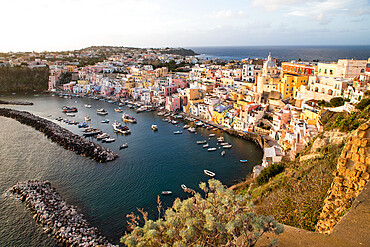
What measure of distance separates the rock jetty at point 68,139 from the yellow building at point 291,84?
14.4m

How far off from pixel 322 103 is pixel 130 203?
13878mm

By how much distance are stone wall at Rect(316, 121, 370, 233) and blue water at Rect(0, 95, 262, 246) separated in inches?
299

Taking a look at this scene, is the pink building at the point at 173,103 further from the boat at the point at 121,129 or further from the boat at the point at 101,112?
→ the boat at the point at 121,129

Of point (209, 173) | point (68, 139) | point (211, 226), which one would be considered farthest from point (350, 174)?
point (68, 139)

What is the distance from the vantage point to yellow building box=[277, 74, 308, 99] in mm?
20312

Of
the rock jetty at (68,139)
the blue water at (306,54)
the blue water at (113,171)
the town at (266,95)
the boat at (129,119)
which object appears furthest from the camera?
the blue water at (306,54)

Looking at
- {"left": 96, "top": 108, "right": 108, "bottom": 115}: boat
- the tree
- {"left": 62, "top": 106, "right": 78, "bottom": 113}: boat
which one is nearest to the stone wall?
the tree

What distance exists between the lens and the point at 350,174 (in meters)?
3.65

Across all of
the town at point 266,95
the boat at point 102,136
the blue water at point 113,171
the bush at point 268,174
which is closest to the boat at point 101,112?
the blue water at point 113,171

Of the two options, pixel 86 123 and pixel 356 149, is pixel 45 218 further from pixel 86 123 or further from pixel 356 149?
pixel 86 123

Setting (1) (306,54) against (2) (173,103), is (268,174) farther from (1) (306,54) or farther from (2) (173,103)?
(1) (306,54)

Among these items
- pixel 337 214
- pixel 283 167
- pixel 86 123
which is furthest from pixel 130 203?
pixel 86 123

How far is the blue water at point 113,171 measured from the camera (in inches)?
392

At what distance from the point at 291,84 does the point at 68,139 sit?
1803cm
